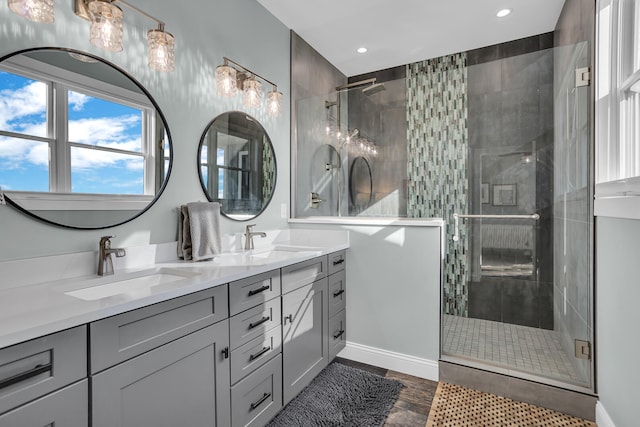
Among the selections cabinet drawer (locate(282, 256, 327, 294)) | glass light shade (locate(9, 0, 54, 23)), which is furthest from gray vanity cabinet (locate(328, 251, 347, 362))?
glass light shade (locate(9, 0, 54, 23))

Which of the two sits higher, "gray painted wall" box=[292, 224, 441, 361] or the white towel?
the white towel

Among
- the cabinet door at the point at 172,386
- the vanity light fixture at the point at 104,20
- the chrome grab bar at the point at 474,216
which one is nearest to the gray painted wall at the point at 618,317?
the chrome grab bar at the point at 474,216

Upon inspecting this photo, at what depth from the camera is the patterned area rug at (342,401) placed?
69.9 inches

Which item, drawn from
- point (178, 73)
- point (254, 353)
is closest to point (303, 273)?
point (254, 353)

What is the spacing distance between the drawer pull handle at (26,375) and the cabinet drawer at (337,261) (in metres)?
1.65

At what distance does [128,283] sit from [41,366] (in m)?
0.61

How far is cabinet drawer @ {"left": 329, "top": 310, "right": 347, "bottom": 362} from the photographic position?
7.61ft

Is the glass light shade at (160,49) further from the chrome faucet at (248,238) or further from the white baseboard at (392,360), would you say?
the white baseboard at (392,360)

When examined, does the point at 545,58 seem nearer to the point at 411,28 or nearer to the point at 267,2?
the point at 411,28

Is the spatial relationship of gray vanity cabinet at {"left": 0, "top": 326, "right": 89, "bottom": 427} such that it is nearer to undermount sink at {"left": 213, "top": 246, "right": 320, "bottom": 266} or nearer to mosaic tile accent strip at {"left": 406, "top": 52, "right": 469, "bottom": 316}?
undermount sink at {"left": 213, "top": 246, "right": 320, "bottom": 266}

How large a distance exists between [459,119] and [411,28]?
892mm

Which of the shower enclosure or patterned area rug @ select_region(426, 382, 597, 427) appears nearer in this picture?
patterned area rug @ select_region(426, 382, 597, 427)

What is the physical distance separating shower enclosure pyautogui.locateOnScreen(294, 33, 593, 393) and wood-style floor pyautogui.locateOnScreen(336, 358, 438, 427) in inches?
11.2

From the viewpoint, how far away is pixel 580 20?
2.04m
